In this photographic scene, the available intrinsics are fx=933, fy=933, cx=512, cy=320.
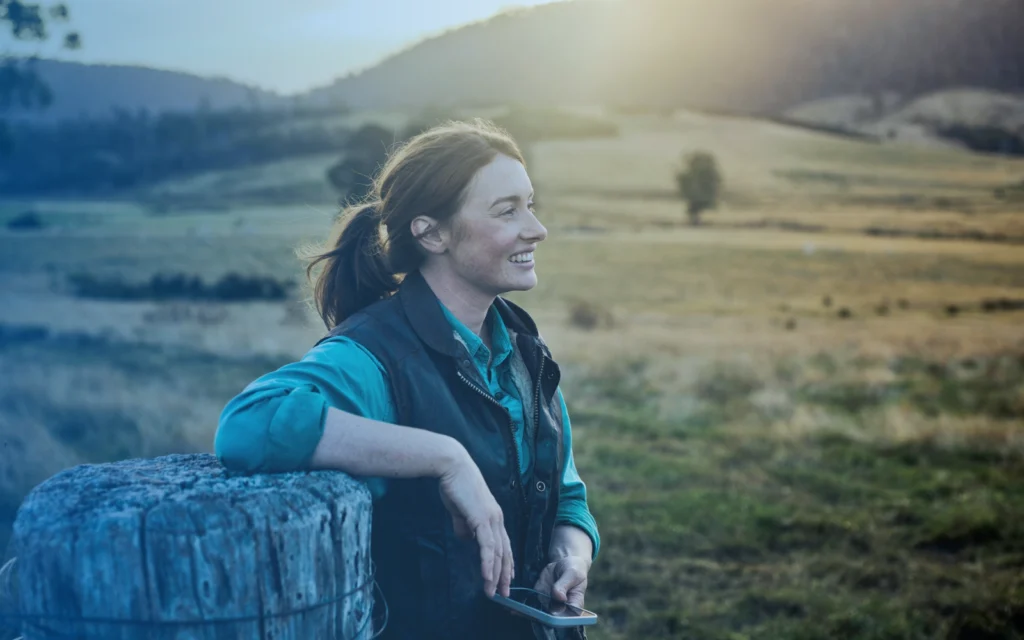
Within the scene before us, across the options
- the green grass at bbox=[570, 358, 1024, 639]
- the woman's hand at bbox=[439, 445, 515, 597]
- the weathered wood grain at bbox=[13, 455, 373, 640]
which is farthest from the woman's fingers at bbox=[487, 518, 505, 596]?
the green grass at bbox=[570, 358, 1024, 639]

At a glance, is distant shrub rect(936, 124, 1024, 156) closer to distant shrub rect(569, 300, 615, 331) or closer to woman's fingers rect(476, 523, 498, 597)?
distant shrub rect(569, 300, 615, 331)

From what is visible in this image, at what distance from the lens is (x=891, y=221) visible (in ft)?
80.3

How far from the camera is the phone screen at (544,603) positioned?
2.39m

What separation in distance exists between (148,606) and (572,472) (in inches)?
53.5

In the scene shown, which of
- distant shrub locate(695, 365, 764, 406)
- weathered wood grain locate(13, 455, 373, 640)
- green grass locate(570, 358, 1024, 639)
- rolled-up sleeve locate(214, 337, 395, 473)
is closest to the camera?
weathered wood grain locate(13, 455, 373, 640)

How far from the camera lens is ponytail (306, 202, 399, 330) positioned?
8.53 ft

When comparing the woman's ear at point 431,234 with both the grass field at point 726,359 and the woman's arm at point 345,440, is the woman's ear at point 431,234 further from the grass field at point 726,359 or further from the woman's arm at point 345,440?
the grass field at point 726,359

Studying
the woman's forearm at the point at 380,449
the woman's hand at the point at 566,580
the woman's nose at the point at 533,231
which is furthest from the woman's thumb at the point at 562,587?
the woman's nose at the point at 533,231

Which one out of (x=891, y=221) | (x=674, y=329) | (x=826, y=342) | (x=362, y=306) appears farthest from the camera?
(x=891, y=221)

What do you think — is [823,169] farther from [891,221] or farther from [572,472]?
[572,472]

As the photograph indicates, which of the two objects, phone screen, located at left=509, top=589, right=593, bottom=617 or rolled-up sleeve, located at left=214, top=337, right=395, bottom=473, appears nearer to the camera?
rolled-up sleeve, located at left=214, top=337, right=395, bottom=473

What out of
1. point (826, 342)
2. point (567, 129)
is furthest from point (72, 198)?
point (826, 342)

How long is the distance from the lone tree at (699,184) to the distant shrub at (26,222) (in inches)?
782

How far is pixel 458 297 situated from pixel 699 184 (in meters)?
30.3
